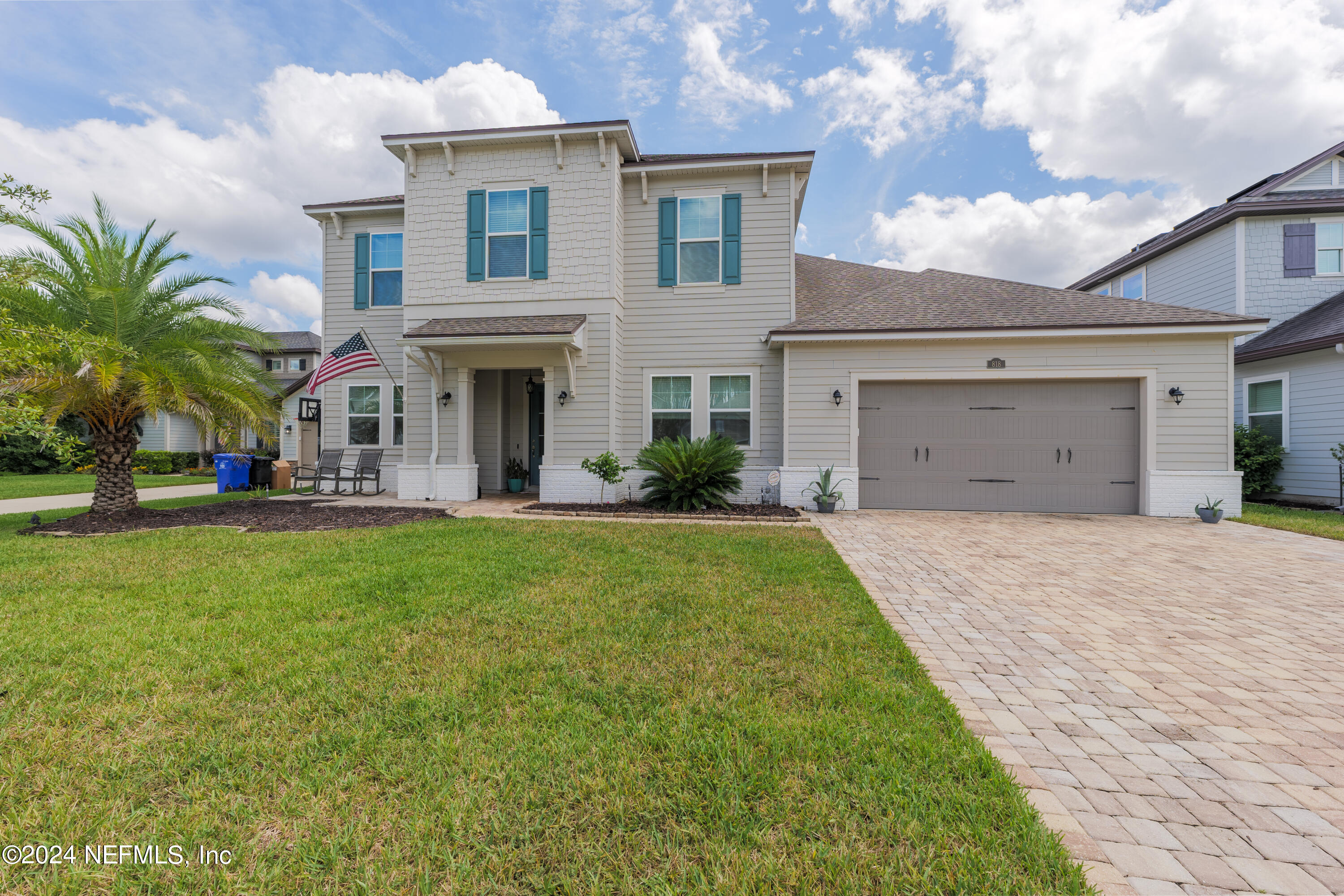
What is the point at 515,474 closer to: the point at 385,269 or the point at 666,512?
the point at 666,512

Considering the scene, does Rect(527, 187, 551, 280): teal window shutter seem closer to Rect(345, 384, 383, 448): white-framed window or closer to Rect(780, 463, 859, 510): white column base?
Rect(345, 384, 383, 448): white-framed window

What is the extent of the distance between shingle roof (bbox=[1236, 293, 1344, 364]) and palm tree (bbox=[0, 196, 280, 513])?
18.4m

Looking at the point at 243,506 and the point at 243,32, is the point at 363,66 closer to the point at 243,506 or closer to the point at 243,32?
the point at 243,32

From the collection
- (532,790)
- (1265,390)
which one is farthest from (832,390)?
(1265,390)

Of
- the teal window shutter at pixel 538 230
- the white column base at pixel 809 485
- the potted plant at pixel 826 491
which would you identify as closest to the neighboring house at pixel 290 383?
the teal window shutter at pixel 538 230

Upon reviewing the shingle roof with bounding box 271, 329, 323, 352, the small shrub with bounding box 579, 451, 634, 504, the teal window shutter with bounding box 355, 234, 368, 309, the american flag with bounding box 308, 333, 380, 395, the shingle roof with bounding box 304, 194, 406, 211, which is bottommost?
the small shrub with bounding box 579, 451, 634, 504

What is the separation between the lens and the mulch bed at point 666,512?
8.24 m

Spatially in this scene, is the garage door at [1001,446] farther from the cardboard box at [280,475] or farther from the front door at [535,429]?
the cardboard box at [280,475]

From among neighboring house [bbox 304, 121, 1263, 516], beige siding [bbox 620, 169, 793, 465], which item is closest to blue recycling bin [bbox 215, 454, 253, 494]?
neighboring house [bbox 304, 121, 1263, 516]

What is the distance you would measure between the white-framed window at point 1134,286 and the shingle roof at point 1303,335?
3476 mm

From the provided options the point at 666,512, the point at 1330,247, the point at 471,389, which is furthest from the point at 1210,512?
the point at 471,389

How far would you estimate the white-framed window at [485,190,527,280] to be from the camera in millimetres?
10055

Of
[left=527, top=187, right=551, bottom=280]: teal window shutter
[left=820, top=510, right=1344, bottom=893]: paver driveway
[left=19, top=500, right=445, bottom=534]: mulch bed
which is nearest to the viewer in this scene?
[left=820, top=510, right=1344, bottom=893]: paver driveway

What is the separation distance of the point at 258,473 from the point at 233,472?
0.46 meters
